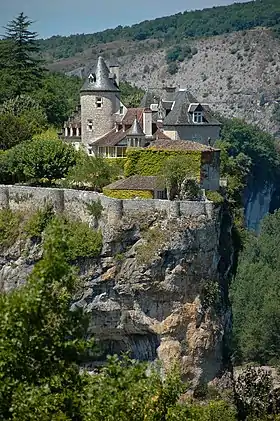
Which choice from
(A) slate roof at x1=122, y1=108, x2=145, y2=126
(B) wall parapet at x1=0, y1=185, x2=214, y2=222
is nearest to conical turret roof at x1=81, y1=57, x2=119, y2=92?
(A) slate roof at x1=122, y1=108, x2=145, y2=126

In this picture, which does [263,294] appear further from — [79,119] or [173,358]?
[173,358]

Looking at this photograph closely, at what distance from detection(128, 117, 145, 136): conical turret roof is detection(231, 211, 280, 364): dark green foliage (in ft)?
64.0

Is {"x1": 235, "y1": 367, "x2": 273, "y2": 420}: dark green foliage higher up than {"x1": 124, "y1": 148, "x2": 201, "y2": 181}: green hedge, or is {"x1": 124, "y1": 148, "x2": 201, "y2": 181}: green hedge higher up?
{"x1": 124, "y1": 148, "x2": 201, "y2": 181}: green hedge

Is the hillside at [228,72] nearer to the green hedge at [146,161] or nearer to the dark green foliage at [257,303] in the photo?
the dark green foliage at [257,303]

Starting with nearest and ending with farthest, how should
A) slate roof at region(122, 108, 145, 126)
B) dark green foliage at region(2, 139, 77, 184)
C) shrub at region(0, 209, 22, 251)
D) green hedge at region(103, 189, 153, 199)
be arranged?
green hedge at region(103, 189, 153, 199) < shrub at region(0, 209, 22, 251) < dark green foliage at region(2, 139, 77, 184) < slate roof at region(122, 108, 145, 126)

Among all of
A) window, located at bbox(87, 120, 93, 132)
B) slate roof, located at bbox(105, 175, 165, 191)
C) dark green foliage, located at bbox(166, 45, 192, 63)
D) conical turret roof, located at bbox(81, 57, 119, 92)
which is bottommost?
slate roof, located at bbox(105, 175, 165, 191)

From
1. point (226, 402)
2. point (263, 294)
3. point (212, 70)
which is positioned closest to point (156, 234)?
point (226, 402)

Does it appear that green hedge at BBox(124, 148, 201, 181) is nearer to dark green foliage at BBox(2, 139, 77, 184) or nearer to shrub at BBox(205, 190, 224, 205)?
shrub at BBox(205, 190, 224, 205)

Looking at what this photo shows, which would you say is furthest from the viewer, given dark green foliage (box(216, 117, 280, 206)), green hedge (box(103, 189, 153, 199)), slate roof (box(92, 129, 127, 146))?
dark green foliage (box(216, 117, 280, 206))

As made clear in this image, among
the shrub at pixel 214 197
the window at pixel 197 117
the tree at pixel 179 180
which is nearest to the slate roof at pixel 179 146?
the tree at pixel 179 180

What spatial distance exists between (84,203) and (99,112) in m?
10.9

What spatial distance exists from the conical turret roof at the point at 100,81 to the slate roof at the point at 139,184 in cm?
960

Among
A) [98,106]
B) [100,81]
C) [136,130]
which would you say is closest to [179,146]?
[136,130]

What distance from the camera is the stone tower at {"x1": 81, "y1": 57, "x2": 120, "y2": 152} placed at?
50.3 metres
